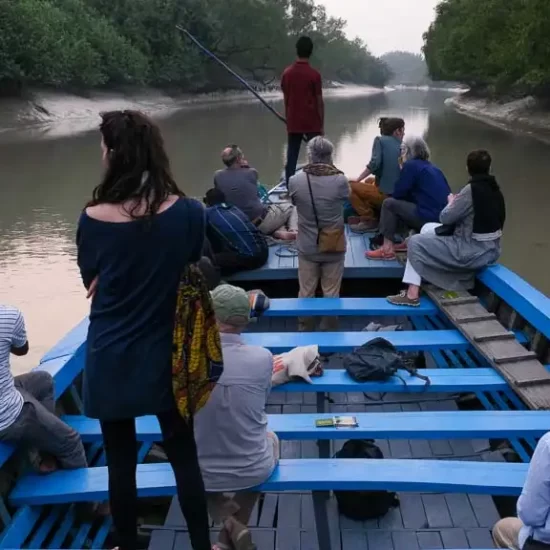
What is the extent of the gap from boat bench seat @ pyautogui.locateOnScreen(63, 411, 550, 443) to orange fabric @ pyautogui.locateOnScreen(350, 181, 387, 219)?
2917 millimetres

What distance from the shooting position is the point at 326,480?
2.34m

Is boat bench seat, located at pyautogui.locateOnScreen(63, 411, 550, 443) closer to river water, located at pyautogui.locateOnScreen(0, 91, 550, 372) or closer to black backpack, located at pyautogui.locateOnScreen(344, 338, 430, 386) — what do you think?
black backpack, located at pyautogui.locateOnScreen(344, 338, 430, 386)

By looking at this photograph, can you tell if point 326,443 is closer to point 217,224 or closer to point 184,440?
point 184,440

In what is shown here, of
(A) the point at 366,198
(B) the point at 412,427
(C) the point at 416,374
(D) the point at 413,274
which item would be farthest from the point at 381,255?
(B) the point at 412,427

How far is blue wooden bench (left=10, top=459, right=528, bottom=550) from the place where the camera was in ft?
7.61

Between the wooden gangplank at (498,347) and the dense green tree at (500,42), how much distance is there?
1619cm

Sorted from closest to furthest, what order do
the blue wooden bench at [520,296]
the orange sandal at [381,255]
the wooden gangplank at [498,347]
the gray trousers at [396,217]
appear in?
the wooden gangplank at [498,347] → the blue wooden bench at [520,296] → the gray trousers at [396,217] → the orange sandal at [381,255]

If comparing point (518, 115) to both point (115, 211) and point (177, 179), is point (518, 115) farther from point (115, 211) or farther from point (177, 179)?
point (115, 211)

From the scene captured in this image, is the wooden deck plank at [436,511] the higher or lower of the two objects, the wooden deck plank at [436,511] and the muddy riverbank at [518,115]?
the higher

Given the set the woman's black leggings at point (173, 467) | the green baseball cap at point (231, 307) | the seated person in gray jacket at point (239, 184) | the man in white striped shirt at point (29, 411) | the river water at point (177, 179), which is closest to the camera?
the woman's black leggings at point (173, 467)

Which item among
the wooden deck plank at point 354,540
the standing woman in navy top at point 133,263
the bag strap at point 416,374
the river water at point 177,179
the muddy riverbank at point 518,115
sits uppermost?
the standing woman in navy top at point 133,263

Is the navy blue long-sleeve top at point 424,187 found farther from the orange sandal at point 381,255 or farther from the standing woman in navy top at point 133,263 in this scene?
the standing woman in navy top at point 133,263

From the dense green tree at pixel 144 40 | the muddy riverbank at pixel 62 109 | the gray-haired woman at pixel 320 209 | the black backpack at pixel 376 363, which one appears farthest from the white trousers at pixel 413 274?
the dense green tree at pixel 144 40

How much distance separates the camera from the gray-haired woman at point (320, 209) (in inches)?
163
